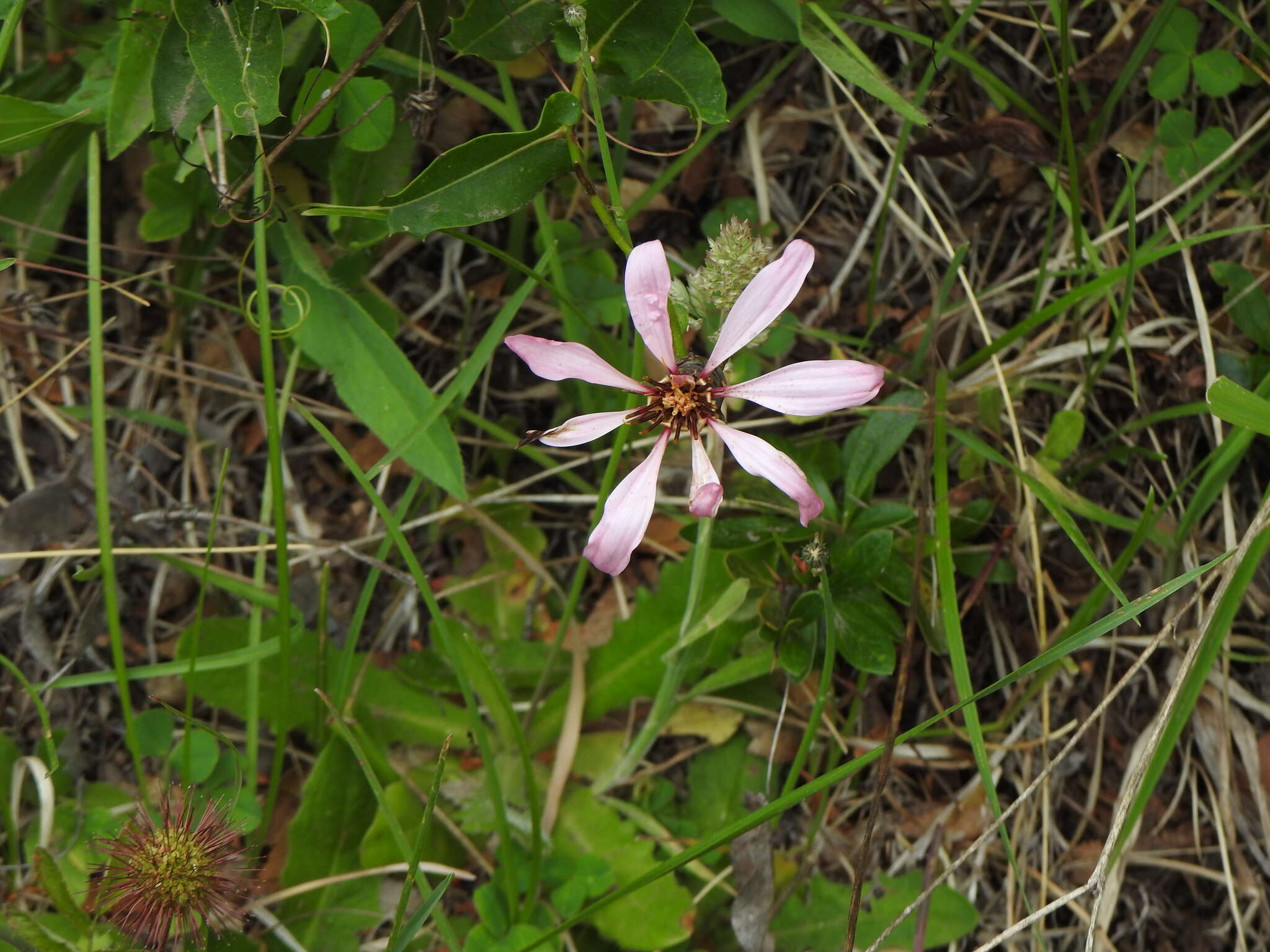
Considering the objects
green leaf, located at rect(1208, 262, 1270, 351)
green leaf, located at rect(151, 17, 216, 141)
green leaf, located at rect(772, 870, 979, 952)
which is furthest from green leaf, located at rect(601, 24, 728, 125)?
green leaf, located at rect(772, 870, 979, 952)

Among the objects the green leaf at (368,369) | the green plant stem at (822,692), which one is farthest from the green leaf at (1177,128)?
the green leaf at (368,369)

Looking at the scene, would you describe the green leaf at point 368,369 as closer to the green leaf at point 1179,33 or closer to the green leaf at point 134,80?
the green leaf at point 134,80

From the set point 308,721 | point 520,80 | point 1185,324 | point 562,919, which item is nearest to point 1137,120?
point 1185,324

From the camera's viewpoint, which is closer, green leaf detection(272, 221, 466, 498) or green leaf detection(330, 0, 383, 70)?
green leaf detection(330, 0, 383, 70)

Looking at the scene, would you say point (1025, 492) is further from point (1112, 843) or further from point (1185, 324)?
point (1112, 843)

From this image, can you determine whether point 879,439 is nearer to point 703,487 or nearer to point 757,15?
point 703,487

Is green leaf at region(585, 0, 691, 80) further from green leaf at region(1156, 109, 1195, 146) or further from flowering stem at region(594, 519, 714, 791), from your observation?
green leaf at region(1156, 109, 1195, 146)

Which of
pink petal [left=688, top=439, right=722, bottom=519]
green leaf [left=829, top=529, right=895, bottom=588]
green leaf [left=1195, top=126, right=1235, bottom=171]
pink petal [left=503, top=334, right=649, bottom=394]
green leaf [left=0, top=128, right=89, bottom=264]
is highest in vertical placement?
green leaf [left=1195, top=126, right=1235, bottom=171]
